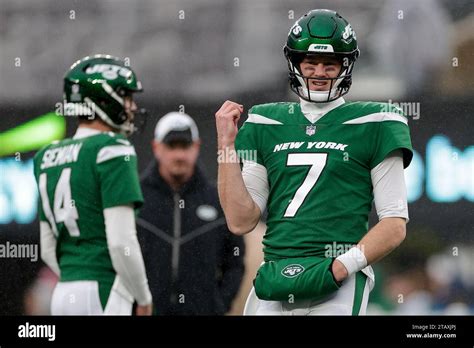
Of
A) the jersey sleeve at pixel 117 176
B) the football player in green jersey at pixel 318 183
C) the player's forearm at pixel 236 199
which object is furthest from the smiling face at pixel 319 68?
the jersey sleeve at pixel 117 176

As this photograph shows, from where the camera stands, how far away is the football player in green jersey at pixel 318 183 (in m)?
4.11

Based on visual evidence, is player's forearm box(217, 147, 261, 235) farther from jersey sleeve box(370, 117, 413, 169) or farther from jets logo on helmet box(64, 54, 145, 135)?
jets logo on helmet box(64, 54, 145, 135)

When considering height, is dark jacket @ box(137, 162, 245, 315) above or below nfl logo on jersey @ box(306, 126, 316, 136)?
below

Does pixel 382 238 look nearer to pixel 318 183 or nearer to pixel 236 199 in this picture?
pixel 318 183

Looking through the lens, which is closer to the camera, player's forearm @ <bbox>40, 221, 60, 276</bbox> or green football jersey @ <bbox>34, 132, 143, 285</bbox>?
green football jersey @ <bbox>34, 132, 143, 285</bbox>

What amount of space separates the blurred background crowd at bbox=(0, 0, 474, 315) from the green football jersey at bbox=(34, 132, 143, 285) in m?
0.65

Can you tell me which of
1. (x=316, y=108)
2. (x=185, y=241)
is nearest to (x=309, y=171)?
(x=316, y=108)

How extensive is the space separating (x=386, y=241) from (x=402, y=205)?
0.15 metres

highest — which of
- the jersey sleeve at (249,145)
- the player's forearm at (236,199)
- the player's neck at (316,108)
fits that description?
the player's neck at (316,108)

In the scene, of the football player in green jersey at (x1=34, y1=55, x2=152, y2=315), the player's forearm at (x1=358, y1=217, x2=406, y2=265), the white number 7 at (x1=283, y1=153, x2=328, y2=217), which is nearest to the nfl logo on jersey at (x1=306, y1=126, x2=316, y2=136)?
the white number 7 at (x1=283, y1=153, x2=328, y2=217)

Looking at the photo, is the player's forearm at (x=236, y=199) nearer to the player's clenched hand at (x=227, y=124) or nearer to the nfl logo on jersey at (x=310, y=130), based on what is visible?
the player's clenched hand at (x=227, y=124)

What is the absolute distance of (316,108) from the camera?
4379 mm

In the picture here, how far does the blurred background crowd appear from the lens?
547cm

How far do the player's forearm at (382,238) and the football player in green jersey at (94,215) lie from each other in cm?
114
